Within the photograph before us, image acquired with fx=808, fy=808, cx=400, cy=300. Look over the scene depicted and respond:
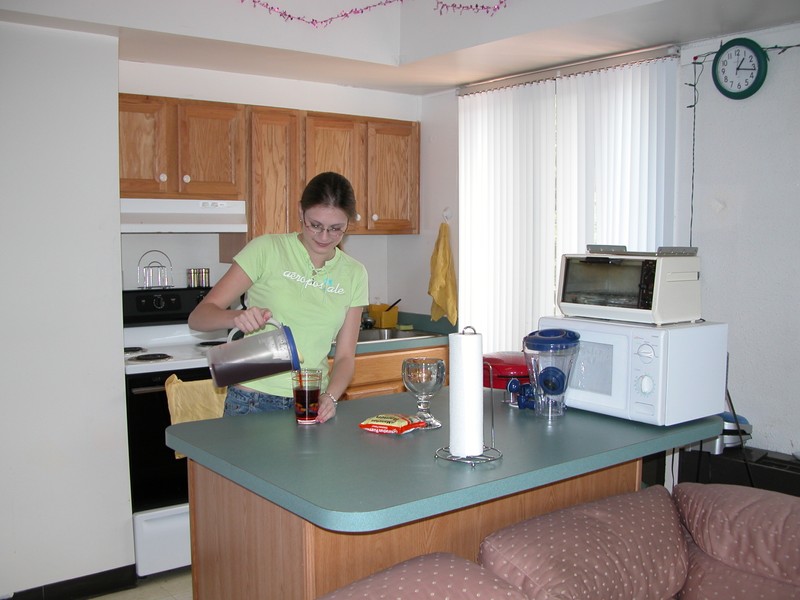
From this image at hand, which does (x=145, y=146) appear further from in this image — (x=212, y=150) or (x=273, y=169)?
(x=273, y=169)

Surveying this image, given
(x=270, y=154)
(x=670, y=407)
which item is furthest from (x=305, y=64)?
(x=670, y=407)

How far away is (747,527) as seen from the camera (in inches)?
83.0

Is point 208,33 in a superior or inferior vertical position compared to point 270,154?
superior

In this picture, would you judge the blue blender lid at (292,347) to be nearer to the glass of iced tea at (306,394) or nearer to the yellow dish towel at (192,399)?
the glass of iced tea at (306,394)

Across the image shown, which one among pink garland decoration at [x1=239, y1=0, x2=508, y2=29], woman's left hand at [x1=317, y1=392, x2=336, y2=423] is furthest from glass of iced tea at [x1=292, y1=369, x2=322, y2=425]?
pink garland decoration at [x1=239, y1=0, x2=508, y2=29]

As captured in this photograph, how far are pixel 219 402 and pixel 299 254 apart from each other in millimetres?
1240

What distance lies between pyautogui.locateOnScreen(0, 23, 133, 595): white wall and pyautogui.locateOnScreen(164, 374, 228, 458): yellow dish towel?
0.83ft

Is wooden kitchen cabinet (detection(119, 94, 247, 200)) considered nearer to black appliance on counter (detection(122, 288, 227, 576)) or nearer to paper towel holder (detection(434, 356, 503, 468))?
black appliance on counter (detection(122, 288, 227, 576))

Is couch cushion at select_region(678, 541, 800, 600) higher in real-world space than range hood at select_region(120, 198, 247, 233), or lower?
lower

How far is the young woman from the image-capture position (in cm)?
242

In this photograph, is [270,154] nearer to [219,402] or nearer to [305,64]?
[305,64]

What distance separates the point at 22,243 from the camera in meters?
3.22

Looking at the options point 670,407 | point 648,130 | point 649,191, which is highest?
point 648,130

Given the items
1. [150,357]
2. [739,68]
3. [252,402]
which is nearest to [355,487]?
[252,402]
